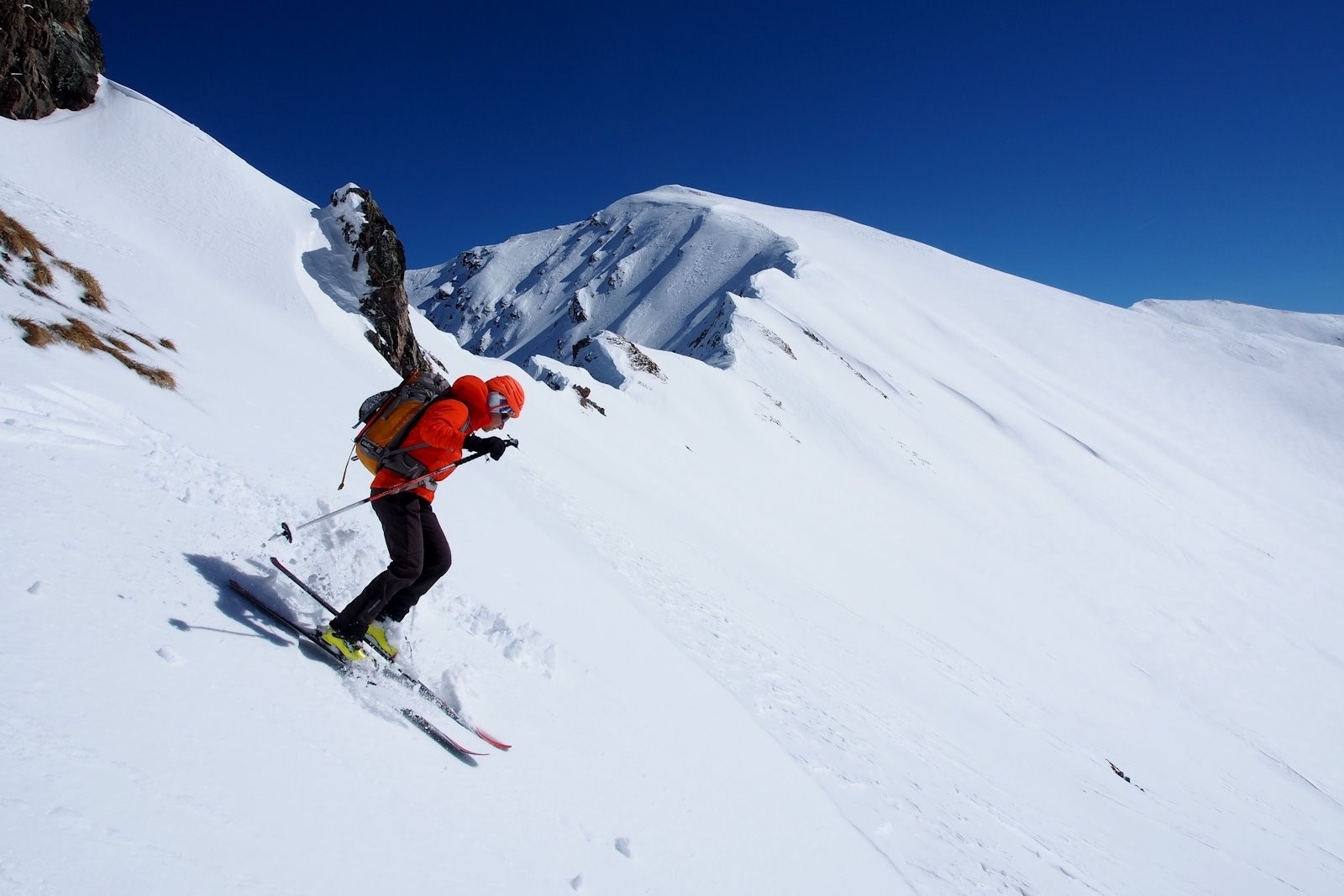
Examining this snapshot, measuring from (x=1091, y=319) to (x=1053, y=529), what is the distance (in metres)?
69.8

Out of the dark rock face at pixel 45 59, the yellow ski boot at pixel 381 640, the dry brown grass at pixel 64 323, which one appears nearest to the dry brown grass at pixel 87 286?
the dry brown grass at pixel 64 323

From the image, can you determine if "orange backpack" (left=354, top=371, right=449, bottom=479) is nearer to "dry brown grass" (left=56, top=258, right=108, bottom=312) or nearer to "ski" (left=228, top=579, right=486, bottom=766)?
"ski" (left=228, top=579, right=486, bottom=766)

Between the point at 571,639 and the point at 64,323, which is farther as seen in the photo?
the point at 64,323

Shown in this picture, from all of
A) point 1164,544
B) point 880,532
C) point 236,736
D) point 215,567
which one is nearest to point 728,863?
point 236,736

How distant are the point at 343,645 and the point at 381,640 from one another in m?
0.31

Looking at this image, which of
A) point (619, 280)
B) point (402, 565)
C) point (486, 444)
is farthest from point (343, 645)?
point (619, 280)

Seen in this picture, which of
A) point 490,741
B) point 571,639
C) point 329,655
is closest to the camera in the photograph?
point 329,655

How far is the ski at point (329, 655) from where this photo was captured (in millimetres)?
3822

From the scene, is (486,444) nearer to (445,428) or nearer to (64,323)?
(445,428)

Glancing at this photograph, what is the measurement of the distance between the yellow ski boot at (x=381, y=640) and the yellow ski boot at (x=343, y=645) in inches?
6.9

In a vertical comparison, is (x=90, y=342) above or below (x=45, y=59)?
below

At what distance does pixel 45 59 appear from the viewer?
52.0 feet

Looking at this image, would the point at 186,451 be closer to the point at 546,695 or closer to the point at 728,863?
the point at 546,695

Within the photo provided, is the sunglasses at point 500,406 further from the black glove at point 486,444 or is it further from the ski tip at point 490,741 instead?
the ski tip at point 490,741
